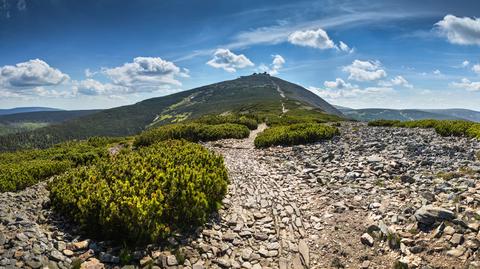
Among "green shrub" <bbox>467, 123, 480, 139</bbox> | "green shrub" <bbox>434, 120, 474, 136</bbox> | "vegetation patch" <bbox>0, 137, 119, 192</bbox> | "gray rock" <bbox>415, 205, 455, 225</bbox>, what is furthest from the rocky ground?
"green shrub" <bbox>434, 120, 474, 136</bbox>

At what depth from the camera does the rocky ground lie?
744 centimetres

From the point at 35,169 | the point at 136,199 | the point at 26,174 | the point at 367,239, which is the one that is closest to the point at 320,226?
the point at 367,239

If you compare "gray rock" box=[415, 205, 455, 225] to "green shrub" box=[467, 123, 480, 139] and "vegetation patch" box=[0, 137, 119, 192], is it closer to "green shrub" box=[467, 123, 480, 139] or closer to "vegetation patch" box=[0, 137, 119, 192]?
"green shrub" box=[467, 123, 480, 139]

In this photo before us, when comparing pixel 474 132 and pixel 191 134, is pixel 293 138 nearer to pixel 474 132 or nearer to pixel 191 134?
pixel 191 134

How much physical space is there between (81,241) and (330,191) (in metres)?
9.20

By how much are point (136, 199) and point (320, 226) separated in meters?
5.83

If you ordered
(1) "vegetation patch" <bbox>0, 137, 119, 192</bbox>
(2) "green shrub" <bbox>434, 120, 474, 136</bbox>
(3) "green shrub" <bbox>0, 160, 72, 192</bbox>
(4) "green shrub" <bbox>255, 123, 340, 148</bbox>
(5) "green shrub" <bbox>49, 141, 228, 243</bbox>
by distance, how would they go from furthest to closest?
(4) "green shrub" <bbox>255, 123, 340, 148</bbox> → (2) "green shrub" <bbox>434, 120, 474, 136</bbox> → (1) "vegetation patch" <bbox>0, 137, 119, 192</bbox> → (3) "green shrub" <bbox>0, 160, 72, 192</bbox> → (5) "green shrub" <bbox>49, 141, 228, 243</bbox>

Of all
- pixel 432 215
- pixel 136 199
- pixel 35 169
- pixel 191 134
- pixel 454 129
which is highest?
pixel 454 129

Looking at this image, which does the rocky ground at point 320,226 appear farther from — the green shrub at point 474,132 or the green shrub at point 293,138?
→ the green shrub at point 293,138

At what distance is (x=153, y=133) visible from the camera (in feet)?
94.7

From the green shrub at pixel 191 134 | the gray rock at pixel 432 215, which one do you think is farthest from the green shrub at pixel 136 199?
the green shrub at pixel 191 134

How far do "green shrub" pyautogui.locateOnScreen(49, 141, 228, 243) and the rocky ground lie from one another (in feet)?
1.37

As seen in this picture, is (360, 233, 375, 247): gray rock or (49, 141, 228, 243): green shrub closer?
(49, 141, 228, 243): green shrub

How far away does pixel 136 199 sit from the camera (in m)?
8.47
